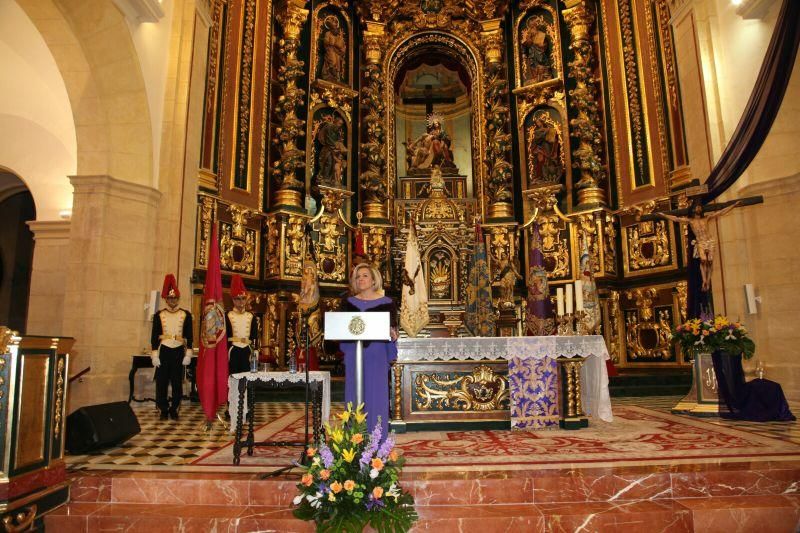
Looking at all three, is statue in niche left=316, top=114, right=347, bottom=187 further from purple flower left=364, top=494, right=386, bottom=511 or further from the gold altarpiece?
purple flower left=364, top=494, right=386, bottom=511

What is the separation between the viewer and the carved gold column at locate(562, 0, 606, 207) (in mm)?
13203

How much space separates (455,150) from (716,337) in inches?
409

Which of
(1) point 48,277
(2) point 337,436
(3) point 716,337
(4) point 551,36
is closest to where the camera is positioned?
(2) point 337,436

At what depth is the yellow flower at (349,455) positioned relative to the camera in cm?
350

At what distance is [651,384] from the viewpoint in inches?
429

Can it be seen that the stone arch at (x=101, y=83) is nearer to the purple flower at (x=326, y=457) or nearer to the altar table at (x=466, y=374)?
the altar table at (x=466, y=374)

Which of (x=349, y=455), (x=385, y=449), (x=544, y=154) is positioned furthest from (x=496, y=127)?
(x=349, y=455)

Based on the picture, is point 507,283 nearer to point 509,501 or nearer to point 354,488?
point 509,501

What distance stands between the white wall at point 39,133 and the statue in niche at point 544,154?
34.4ft

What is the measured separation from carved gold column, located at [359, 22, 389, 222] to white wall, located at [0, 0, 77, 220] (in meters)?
6.60

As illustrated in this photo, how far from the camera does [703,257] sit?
7.89m

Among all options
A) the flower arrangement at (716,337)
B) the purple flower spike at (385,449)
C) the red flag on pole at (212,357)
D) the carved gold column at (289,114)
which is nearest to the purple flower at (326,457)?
the purple flower spike at (385,449)

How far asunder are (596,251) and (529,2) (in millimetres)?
7321

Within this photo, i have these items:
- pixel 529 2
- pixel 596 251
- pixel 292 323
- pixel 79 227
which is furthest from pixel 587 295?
pixel 529 2
